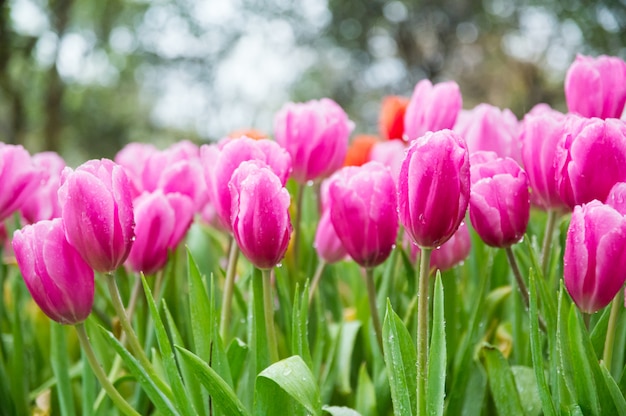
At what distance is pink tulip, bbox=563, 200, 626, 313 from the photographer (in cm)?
49

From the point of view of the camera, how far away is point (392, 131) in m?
1.33

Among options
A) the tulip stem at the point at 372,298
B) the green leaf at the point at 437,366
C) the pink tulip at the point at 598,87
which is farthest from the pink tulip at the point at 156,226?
the pink tulip at the point at 598,87

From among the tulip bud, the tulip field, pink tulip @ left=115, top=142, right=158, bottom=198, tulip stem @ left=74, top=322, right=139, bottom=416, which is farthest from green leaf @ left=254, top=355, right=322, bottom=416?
the tulip bud

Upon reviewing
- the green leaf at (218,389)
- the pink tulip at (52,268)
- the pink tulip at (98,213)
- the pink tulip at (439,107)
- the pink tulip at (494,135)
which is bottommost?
the green leaf at (218,389)

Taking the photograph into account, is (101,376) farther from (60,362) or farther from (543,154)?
(543,154)

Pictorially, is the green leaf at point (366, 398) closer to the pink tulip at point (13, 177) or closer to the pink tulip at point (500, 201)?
the pink tulip at point (500, 201)

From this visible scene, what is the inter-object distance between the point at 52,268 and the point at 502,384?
1.33ft

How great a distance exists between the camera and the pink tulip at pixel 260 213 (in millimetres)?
538

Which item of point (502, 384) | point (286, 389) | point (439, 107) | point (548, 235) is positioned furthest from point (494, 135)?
point (286, 389)

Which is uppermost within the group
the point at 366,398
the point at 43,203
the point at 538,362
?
the point at 43,203

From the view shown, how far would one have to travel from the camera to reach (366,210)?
1.99 feet

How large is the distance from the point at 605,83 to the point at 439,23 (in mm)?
14355

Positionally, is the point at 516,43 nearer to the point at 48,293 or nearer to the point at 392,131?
the point at 392,131

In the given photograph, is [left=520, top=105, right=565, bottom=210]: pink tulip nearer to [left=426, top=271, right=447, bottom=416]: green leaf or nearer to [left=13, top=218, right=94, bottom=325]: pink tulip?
[left=426, top=271, right=447, bottom=416]: green leaf
